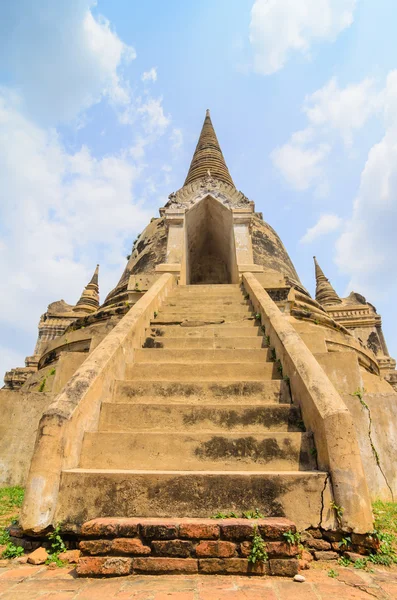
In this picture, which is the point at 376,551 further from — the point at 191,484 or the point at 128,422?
the point at 128,422

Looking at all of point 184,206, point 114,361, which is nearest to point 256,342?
point 114,361

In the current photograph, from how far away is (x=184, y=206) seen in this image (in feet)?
32.4

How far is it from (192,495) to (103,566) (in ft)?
2.10

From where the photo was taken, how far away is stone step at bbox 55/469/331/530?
232 centimetres

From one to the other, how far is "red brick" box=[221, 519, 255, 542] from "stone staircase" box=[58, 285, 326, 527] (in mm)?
314

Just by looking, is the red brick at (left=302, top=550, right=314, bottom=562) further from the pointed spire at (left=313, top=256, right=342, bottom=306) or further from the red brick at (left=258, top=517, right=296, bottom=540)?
the pointed spire at (left=313, top=256, right=342, bottom=306)

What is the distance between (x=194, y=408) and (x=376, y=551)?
1.67 m

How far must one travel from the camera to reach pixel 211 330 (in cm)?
536

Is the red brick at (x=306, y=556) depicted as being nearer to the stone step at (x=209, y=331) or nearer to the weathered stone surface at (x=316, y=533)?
the weathered stone surface at (x=316, y=533)

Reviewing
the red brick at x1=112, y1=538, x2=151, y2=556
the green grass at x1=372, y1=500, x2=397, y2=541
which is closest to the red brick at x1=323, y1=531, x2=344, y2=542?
the green grass at x1=372, y1=500, x2=397, y2=541

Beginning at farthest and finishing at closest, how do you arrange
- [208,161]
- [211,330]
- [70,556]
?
[208,161] < [211,330] < [70,556]

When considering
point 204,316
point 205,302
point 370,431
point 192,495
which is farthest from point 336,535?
point 205,302

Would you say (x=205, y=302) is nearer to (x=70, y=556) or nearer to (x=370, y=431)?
(x=370, y=431)

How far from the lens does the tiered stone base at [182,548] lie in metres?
1.95
